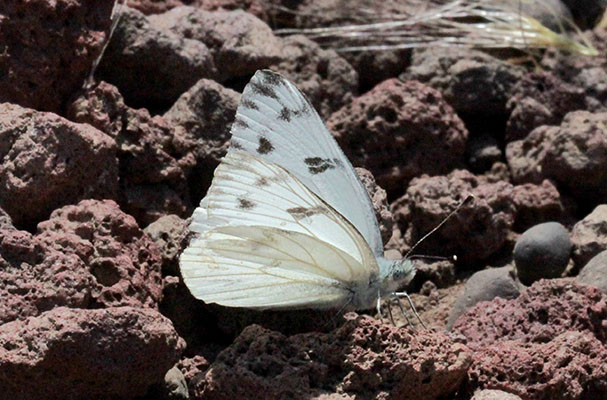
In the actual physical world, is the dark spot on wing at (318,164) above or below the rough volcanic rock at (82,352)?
above

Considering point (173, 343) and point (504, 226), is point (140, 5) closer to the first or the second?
point (504, 226)

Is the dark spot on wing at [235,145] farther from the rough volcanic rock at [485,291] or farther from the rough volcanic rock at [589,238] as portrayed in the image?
the rough volcanic rock at [589,238]

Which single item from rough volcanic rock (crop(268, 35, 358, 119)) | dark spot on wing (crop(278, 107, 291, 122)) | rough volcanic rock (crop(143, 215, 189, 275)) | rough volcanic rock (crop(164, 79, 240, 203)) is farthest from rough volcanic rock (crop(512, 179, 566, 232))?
rough volcanic rock (crop(143, 215, 189, 275))

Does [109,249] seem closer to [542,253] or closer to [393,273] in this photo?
[393,273]

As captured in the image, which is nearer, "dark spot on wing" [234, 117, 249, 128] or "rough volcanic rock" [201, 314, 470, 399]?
"rough volcanic rock" [201, 314, 470, 399]

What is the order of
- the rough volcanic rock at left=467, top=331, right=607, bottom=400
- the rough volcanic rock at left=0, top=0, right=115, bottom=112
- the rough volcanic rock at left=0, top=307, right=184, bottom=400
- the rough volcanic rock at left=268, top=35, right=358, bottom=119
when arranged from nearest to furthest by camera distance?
the rough volcanic rock at left=0, top=307, right=184, bottom=400 → the rough volcanic rock at left=467, top=331, right=607, bottom=400 → the rough volcanic rock at left=0, top=0, right=115, bottom=112 → the rough volcanic rock at left=268, top=35, right=358, bottom=119

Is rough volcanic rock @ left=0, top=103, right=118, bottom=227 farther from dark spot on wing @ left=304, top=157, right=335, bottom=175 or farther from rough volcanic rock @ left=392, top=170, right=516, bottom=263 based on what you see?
rough volcanic rock @ left=392, top=170, right=516, bottom=263

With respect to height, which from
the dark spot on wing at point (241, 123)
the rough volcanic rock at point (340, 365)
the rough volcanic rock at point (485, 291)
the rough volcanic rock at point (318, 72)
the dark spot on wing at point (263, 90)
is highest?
the dark spot on wing at point (263, 90)

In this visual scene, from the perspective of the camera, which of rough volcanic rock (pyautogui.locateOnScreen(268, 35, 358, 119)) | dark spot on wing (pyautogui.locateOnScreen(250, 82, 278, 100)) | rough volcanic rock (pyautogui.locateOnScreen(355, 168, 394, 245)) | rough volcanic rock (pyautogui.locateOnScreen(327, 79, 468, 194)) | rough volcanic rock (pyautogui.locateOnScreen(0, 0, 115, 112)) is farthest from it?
rough volcanic rock (pyautogui.locateOnScreen(268, 35, 358, 119))

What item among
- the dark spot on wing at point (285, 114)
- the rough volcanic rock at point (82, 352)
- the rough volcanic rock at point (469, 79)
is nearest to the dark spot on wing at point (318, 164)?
the dark spot on wing at point (285, 114)
